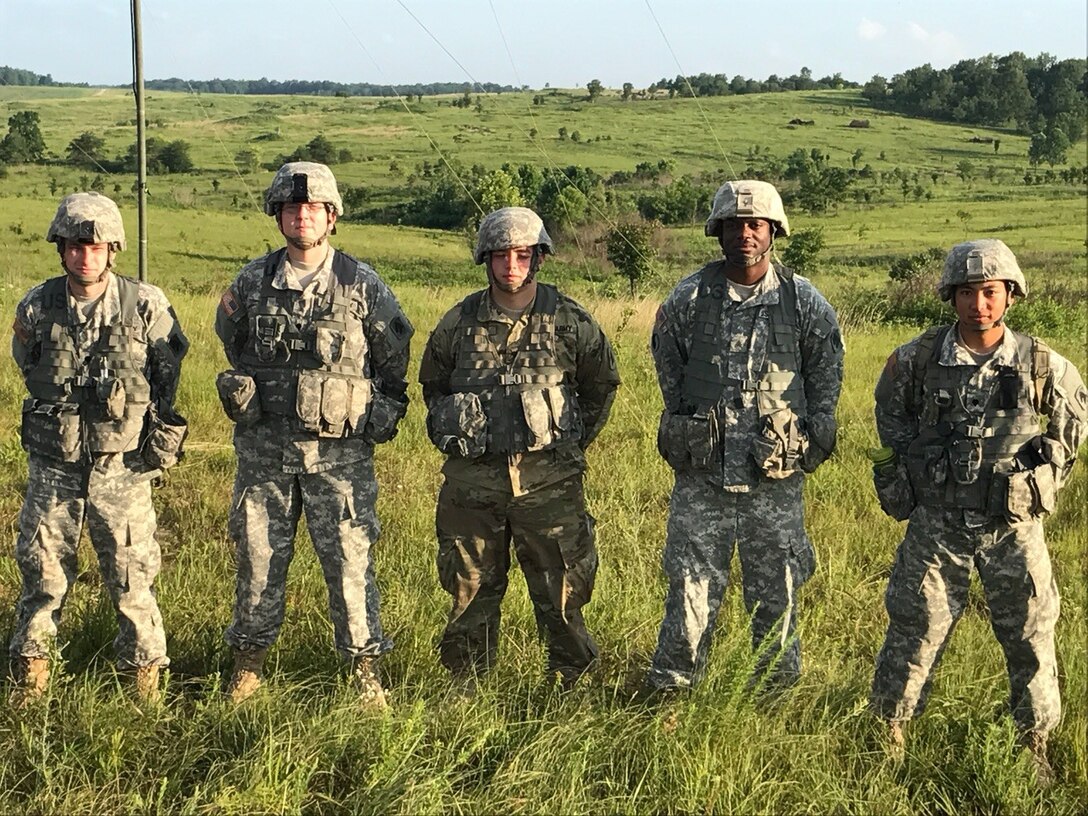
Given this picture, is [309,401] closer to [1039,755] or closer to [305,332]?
[305,332]

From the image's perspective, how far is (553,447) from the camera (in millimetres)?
3988

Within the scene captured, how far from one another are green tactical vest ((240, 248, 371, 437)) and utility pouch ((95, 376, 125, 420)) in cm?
50

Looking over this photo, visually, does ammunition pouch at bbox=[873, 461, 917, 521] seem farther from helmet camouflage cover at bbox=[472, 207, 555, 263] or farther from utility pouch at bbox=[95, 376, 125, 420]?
utility pouch at bbox=[95, 376, 125, 420]

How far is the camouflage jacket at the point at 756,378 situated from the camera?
380 cm

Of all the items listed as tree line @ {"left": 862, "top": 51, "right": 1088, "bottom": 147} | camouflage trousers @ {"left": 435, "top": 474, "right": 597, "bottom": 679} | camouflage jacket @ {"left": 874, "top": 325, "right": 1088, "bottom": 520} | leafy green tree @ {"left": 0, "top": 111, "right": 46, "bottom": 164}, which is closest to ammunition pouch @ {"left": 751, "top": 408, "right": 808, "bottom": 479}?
camouflage jacket @ {"left": 874, "top": 325, "right": 1088, "bottom": 520}

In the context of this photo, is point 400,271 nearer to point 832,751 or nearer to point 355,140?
point 832,751

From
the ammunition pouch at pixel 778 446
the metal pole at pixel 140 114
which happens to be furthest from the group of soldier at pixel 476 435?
the metal pole at pixel 140 114

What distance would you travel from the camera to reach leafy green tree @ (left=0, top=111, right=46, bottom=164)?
48.5m

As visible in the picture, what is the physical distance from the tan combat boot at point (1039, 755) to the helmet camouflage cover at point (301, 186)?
336cm

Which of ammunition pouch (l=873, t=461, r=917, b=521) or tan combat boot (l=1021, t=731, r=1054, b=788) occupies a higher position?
ammunition pouch (l=873, t=461, r=917, b=521)

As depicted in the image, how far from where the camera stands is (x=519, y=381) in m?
3.95

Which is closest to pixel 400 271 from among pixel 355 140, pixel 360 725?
pixel 360 725

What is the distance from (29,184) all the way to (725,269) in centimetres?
4969

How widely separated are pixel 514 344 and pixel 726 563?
123 cm
